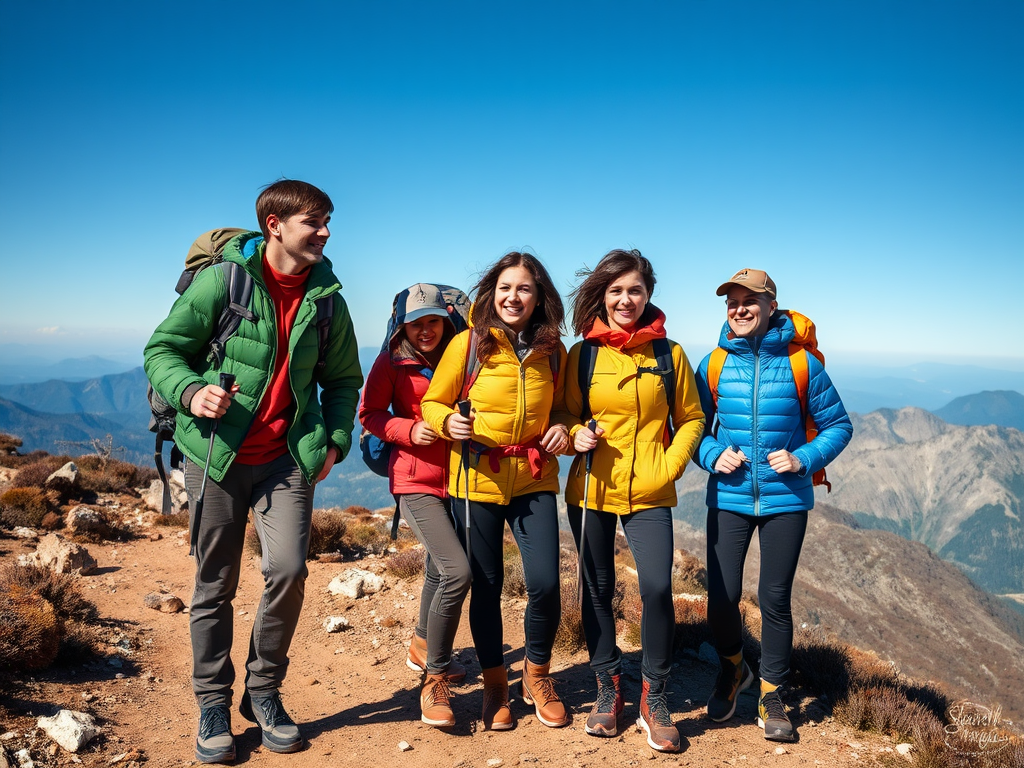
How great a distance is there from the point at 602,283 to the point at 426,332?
4.27 feet

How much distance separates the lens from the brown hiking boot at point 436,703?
4.24 meters

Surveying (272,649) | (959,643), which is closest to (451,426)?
(272,649)

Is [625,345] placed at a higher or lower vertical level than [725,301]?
lower

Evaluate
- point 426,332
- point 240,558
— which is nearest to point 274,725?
point 240,558

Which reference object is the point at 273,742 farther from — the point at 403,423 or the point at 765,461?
the point at 765,461

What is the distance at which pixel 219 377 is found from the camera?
3.51 metres

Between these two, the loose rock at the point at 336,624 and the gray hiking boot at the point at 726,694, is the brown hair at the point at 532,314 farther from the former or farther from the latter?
the loose rock at the point at 336,624

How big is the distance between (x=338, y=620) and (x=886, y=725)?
504 centimetres

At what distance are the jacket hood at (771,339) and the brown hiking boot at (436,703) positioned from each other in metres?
3.11

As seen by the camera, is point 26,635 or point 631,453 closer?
point 631,453

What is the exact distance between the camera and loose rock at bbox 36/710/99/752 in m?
3.85

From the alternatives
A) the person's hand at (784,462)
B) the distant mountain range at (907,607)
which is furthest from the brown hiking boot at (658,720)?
the distant mountain range at (907,607)

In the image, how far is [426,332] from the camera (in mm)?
4465

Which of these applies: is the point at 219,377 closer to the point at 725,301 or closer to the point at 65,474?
the point at 725,301
